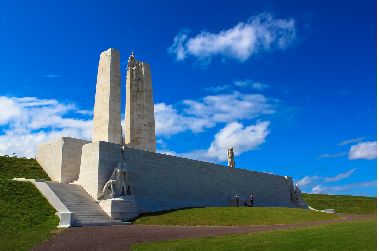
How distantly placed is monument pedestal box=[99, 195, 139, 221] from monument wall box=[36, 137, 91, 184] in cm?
734

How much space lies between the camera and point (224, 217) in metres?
20.3

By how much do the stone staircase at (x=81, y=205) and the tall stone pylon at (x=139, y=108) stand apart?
11369mm

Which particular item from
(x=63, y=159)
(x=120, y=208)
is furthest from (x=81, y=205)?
(x=63, y=159)

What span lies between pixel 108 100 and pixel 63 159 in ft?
21.3

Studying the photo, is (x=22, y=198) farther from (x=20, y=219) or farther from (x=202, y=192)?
(x=202, y=192)

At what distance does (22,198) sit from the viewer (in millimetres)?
17766

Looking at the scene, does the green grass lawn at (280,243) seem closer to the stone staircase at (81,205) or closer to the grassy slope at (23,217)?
the grassy slope at (23,217)

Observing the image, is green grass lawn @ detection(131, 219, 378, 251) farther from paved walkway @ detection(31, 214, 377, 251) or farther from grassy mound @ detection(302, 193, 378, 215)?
grassy mound @ detection(302, 193, 378, 215)

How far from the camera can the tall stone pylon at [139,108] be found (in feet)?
107

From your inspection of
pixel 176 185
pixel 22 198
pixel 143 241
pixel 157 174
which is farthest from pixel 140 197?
pixel 143 241

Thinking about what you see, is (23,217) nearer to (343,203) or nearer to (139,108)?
(139,108)

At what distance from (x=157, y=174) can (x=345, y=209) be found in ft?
93.8

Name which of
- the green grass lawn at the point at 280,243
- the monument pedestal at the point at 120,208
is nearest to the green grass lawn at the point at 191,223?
the green grass lawn at the point at 280,243

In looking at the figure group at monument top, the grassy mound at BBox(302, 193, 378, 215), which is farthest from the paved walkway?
the grassy mound at BBox(302, 193, 378, 215)
